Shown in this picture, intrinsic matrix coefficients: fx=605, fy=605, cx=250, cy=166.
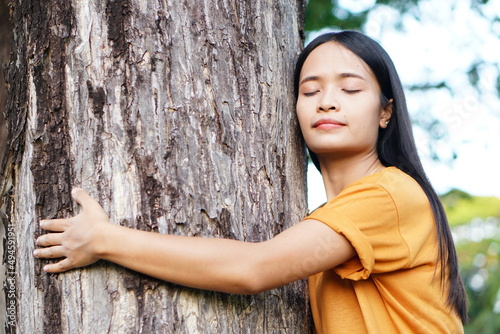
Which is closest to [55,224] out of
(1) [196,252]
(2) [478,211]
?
(1) [196,252]

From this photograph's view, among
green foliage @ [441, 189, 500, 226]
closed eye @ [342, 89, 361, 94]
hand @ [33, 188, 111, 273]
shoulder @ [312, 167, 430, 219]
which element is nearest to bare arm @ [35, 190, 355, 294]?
hand @ [33, 188, 111, 273]

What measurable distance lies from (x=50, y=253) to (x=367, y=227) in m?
1.00

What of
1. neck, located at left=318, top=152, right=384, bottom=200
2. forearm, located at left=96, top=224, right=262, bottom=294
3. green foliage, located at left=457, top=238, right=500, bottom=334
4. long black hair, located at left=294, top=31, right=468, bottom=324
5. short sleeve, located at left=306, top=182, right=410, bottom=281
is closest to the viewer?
forearm, located at left=96, top=224, right=262, bottom=294

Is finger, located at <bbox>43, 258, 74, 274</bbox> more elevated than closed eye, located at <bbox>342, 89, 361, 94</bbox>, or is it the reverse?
closed eye, located at <bbox>342, 89, 361, 94</bbox>

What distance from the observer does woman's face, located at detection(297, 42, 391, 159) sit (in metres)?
2.28

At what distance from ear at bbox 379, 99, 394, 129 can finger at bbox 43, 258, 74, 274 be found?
53.7 inches

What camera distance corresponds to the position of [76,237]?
1.83 metres

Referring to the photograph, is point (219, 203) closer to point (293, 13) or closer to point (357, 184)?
point (357, 184)

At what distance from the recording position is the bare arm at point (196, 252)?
1.78m

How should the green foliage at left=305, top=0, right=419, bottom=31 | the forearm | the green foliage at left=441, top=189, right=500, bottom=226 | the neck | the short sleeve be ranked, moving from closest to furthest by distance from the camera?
the forearm → the short sleeve → the neck → the green foliage at left=305, top=0, right=419, bottom=31 → the green foliage at left=441, top=189, right=500, bottom=226

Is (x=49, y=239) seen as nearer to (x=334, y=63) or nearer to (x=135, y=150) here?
(x=135, y=150)

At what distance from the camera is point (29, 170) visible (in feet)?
6.46

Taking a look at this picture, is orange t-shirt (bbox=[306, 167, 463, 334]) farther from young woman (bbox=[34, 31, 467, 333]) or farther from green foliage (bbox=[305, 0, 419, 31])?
green foliage (bbox=[305, 0, 419, 31])

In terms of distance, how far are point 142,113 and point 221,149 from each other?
280mm
